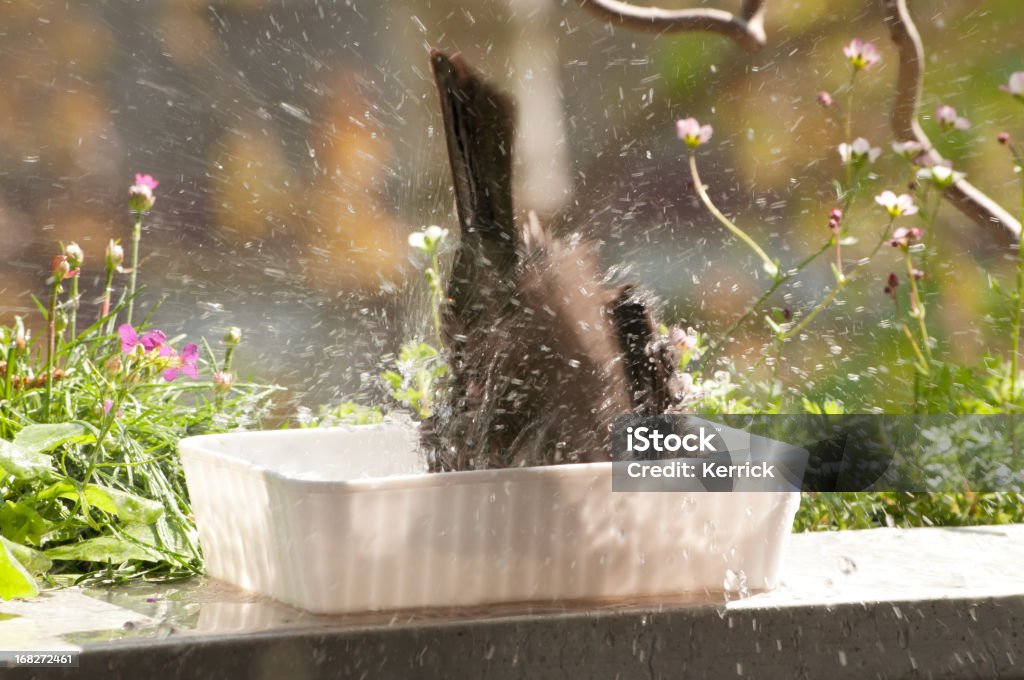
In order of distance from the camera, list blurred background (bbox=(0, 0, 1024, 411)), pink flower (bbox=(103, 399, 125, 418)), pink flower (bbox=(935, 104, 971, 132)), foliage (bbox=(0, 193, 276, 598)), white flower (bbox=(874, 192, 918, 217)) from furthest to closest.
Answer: blurred background (bbox=(0, 0, 1024, 411)) → pink flower (bbox=(935, 104, 971, 132)) → white flower (bbox=(874, 192, 918, 217)) → pink flower (bbox=(103, 399, 125, 418)) → foliage (bbox=(0, 193, 276, 598))

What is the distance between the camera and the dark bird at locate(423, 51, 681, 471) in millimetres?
1007

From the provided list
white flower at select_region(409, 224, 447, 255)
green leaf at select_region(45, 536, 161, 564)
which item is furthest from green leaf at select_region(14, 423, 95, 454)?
white flower at select_region(409, 224, 447, 255)

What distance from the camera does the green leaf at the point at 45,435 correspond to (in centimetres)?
110

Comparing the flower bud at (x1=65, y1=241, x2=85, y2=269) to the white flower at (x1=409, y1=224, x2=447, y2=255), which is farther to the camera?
the white flower at (x1=409, y1=224, x2=447, y2=255)

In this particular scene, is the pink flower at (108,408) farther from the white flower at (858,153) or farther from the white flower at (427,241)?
the white flower at (858,153)

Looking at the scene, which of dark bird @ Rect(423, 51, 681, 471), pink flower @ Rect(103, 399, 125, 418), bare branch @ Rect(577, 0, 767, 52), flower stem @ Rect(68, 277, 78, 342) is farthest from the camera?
bare branch @ Rect(577, 0, 767, 52)

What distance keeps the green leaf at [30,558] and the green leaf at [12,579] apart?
6 centimetres

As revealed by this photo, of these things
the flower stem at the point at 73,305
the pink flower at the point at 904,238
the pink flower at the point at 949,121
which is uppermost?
the pink flower at the point at 949,121

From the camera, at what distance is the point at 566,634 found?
94 centimetres

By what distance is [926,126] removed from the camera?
3207mm

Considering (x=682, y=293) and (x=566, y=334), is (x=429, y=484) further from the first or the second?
(x=682, y=293)

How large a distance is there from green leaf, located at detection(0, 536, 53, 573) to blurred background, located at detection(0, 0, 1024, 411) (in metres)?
1.23

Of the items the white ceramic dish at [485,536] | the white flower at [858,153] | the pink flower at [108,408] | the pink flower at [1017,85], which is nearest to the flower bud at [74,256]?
the pink flower at [108,408]

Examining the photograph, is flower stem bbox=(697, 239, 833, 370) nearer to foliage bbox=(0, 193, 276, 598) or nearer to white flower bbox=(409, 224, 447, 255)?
white flower bbox=(409, 224, 447, 255)
